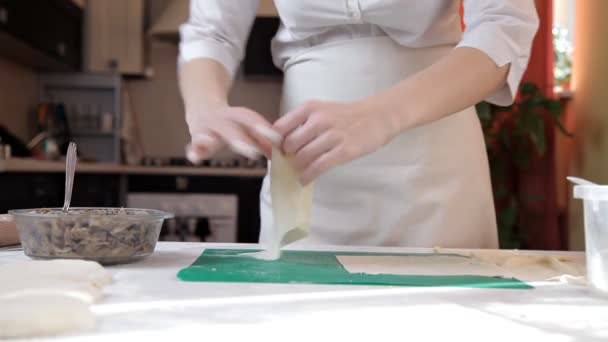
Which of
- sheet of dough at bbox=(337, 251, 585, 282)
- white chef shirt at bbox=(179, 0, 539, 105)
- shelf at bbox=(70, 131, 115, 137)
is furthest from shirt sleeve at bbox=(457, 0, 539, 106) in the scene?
shelf at bbox=(70, 131, 115, 137)

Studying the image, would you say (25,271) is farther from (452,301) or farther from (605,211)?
(605,211)

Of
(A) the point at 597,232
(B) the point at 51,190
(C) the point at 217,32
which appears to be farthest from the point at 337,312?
(B) the point at 51,190

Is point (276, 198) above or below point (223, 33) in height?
below

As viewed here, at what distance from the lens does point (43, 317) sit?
44cm

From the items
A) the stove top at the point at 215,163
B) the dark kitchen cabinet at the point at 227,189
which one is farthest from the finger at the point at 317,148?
the stove top at the point at 215,163

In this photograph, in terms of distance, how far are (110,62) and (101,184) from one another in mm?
806

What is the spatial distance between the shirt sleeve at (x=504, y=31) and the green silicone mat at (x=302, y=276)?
1.31 ft

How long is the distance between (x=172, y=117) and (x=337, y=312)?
342cm

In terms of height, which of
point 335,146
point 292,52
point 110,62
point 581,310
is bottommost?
point 581,310

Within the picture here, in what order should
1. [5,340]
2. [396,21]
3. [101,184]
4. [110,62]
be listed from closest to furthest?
[5,340] → [396,21] → [101,184] → [110,62]

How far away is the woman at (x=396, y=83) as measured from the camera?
0.95 metres

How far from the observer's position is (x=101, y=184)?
10.2ft

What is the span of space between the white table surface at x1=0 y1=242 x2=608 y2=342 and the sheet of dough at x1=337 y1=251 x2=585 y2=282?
0.08 m

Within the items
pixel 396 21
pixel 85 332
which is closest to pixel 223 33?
pixel 396 21
